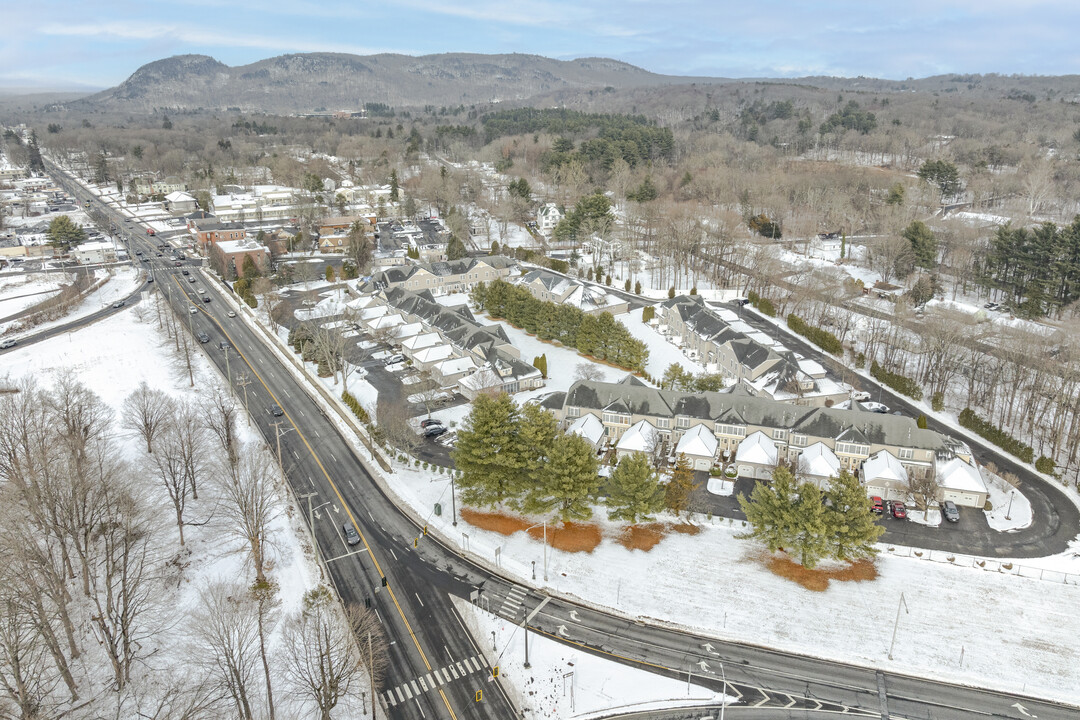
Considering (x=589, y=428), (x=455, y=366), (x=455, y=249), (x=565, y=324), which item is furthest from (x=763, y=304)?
(x=455, y=249)

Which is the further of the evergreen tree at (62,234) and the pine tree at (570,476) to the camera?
the evergreen tree at (62,234)

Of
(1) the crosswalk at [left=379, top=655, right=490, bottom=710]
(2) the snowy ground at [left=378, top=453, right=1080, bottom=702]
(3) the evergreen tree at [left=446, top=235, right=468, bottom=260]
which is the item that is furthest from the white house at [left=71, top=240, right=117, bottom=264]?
(1) the crosswalk at [left=379, top=655, right=490, bottom=710]

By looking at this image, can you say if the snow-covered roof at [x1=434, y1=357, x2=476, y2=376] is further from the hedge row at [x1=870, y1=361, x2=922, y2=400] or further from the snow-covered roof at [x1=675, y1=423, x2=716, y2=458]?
the hedge row at [x1=870, y1=361, x2=922, y2=400]

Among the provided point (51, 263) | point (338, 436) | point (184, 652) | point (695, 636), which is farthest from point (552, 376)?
point (51, 263)

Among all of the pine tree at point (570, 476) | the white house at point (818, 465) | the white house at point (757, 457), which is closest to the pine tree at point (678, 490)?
the pine tree at point (570, 476)

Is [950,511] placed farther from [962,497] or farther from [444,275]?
[444,275]

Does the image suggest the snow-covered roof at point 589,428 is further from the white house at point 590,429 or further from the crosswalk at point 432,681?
the crosswalk at point 432,681

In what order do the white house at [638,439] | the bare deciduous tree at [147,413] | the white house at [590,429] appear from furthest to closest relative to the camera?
the white house at [590,429], the white house at [638,439], the bare deciduous tree at [147,413]

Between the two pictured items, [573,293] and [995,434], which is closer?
[995,434]
